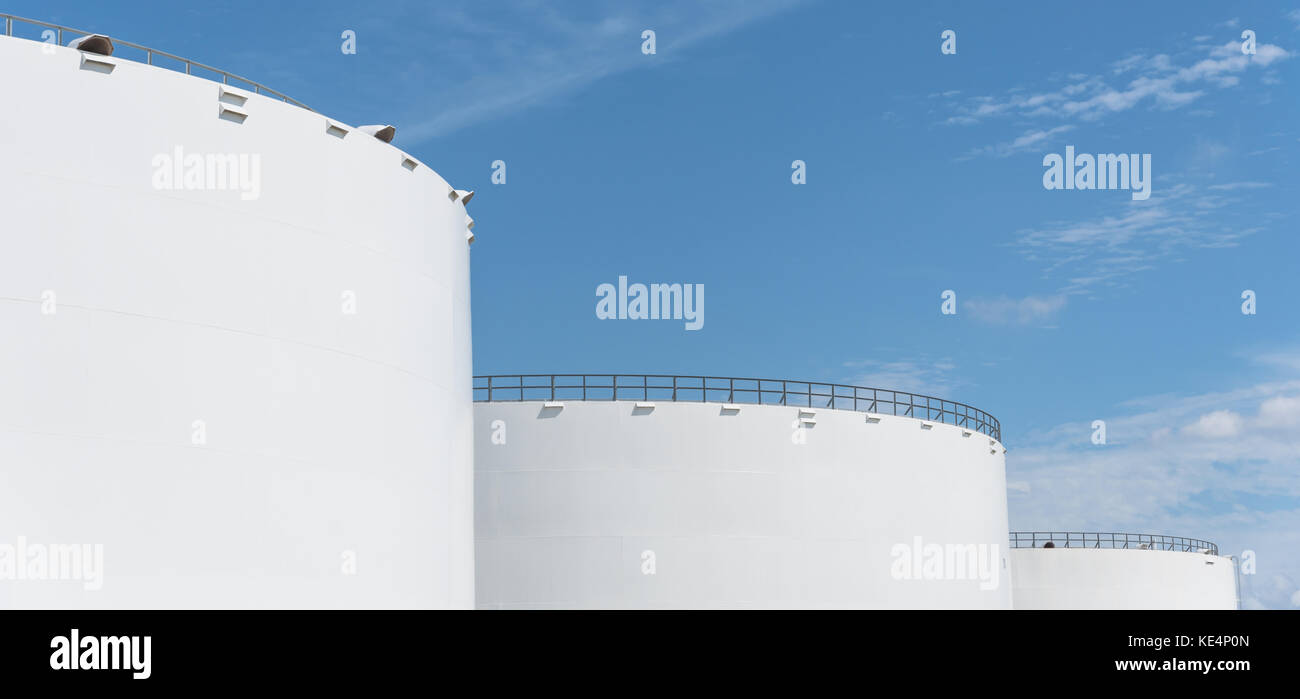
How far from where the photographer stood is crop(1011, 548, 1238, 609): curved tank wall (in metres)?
46.7

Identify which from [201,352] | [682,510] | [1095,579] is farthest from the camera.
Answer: [1095,579]

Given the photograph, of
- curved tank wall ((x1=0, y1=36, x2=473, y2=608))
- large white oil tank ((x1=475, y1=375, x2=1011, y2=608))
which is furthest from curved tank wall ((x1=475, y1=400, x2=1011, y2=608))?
curved tank wall ((x1=0, y1=36, x2=473, y2=608))

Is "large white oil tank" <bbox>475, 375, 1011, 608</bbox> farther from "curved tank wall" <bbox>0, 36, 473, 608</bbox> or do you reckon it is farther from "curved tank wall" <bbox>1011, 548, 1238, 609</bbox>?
"curved tank wall" <bbox>1011, 548, 1238, 609</bbox>

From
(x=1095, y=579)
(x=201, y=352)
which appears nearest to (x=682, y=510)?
(x=201, y=352)

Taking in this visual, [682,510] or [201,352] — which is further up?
[201,352]

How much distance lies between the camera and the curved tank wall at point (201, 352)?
1409cm

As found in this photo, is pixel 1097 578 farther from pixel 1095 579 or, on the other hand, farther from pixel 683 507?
pixel 683 507

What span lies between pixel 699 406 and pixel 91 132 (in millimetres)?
16042

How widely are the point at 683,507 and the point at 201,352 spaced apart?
14.2m

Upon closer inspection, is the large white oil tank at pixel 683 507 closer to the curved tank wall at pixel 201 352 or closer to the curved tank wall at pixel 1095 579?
the curved tank wall at pixel 201 352

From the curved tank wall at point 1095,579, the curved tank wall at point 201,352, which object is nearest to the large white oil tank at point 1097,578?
the curved tank wall at point 1095,579

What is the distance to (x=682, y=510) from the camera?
27703mm

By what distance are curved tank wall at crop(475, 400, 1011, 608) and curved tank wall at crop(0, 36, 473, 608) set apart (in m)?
8.99
